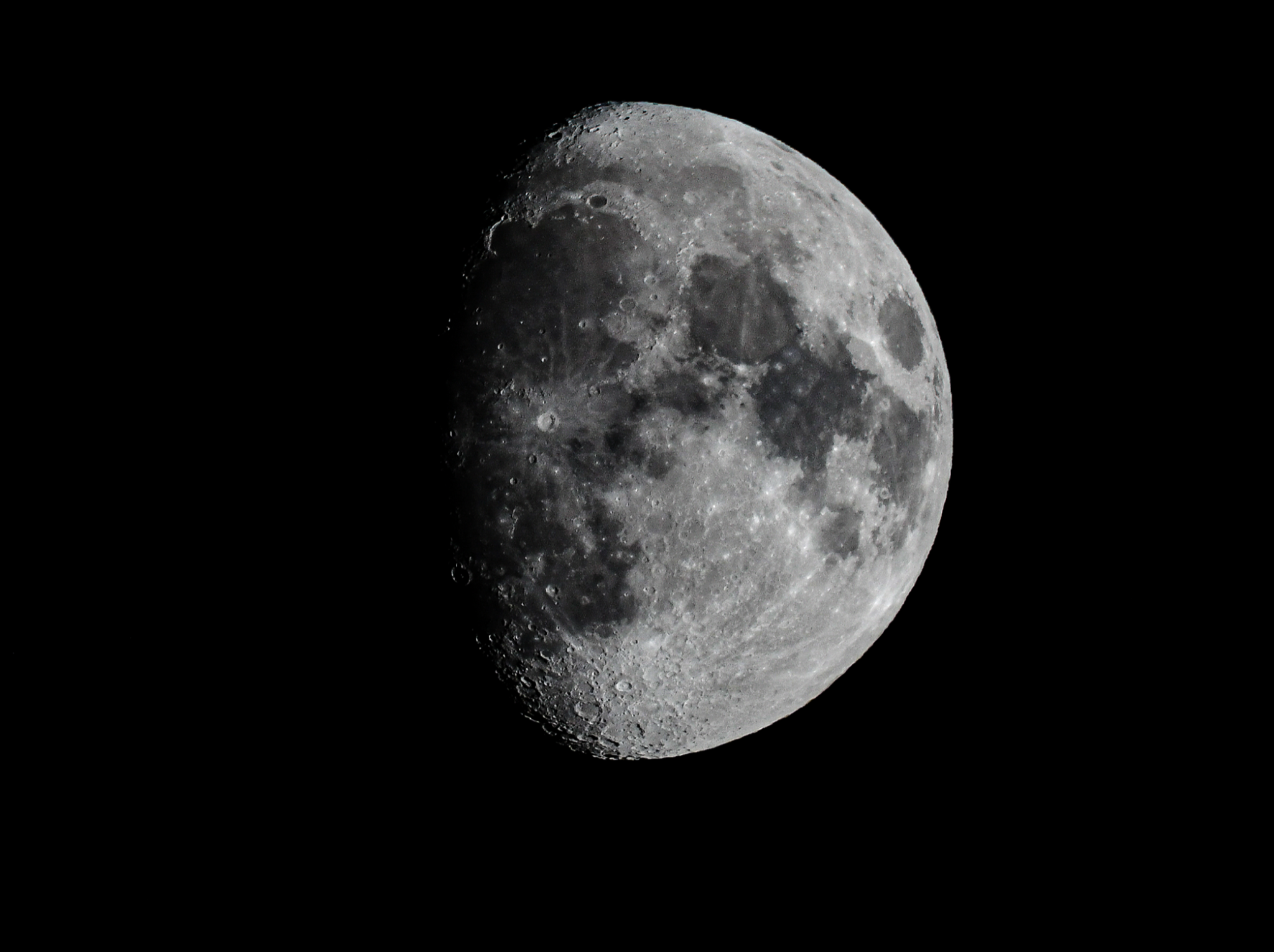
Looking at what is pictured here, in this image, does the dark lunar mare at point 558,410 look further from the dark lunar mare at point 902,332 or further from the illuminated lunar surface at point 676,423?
the dark lunar mare at point 902,332

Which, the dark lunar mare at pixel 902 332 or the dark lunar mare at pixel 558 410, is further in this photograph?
the dark lunar mare at pixel 902 332

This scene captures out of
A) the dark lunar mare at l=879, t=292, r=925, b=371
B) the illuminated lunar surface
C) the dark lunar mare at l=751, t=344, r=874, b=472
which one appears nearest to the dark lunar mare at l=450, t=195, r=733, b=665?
the illuminated lunar surface

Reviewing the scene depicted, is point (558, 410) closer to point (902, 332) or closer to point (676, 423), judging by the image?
point (676, 423)

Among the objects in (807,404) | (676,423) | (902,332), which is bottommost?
(676,423)

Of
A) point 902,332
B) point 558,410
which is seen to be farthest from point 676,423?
point 902,332

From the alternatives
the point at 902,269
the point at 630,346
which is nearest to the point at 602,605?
the point at 630,346

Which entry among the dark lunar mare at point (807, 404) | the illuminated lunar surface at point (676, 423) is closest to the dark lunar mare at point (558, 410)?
the illuminated lunar surface at point (676, 423)

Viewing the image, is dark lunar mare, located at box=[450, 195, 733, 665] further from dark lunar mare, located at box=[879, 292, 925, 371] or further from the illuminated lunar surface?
dark lunar mare, located at box=[879, 292, 925, 371]

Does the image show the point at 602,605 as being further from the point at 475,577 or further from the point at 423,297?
the point at 423,297
